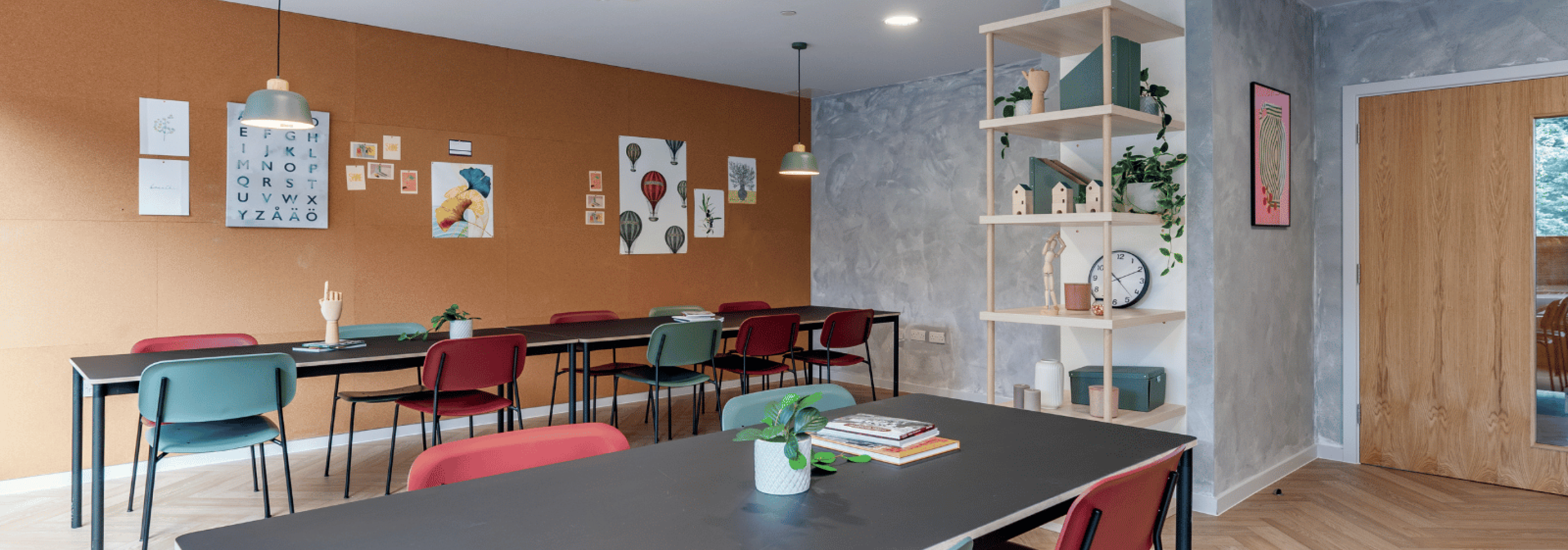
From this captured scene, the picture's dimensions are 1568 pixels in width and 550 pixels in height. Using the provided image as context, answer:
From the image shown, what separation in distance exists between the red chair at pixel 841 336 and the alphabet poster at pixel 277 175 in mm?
2854

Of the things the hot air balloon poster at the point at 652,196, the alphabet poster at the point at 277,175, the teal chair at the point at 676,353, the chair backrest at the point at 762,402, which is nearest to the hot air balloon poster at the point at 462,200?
the alphabet poster at the point at 277,175

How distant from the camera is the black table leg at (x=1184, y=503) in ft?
6.49

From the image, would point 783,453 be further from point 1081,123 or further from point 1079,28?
point 1079,28

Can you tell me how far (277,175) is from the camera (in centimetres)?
466

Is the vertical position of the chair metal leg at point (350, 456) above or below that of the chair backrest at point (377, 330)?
below

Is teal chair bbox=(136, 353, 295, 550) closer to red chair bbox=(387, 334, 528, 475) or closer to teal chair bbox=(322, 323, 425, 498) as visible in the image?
red chair bbox=(387, 334, 528, 475)

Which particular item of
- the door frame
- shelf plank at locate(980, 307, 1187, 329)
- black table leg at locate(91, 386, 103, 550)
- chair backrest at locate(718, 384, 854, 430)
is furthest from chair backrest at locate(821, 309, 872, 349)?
black table leg at locate(91, 386, 103, 550)

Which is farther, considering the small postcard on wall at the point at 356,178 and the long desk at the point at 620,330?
the small postcard on wall at the point at 356,178

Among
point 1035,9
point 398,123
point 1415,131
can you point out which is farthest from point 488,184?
point 1415,131

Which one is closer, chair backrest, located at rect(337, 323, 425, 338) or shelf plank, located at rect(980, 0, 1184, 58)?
shelf plank, located at rect(980, 0, 1184, 58)

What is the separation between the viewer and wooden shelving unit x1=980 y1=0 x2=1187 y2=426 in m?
3.12

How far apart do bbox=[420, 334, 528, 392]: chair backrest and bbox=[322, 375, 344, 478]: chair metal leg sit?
0.72 m

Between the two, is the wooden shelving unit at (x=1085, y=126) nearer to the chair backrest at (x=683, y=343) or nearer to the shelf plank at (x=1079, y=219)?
the shelf plank at (x=1079, y=219)

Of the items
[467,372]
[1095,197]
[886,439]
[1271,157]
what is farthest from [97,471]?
[1271,157]
